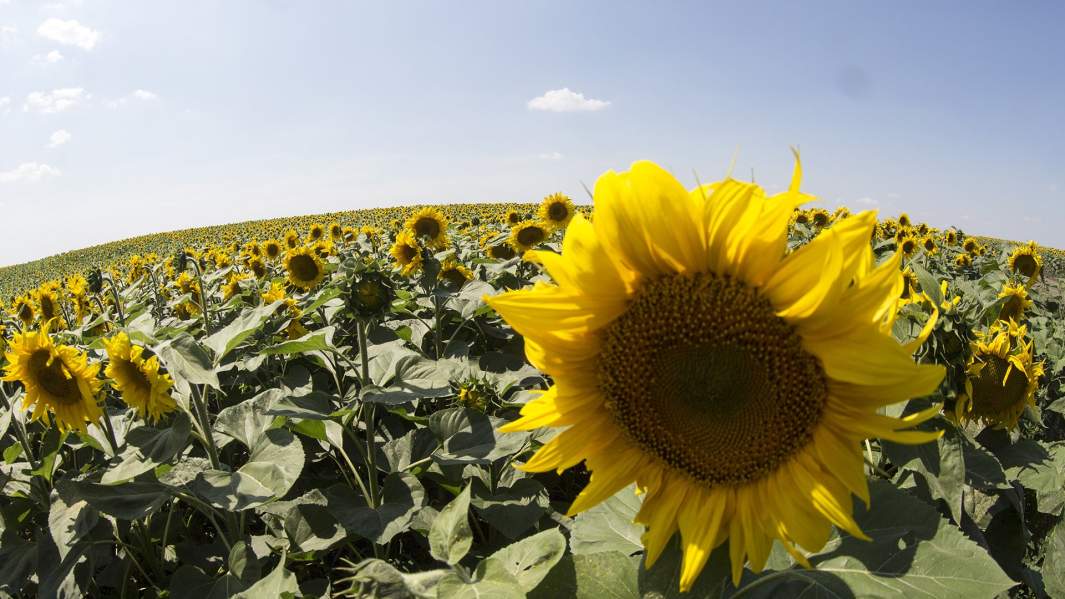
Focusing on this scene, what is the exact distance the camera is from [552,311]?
113cm

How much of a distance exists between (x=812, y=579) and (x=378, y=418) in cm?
296

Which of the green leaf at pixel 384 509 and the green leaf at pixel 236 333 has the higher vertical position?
the green leaf at pixel 236 333

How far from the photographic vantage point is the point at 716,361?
3.74 ft

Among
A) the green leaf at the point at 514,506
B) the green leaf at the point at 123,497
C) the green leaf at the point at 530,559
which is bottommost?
the green leaf at the point at 514,506

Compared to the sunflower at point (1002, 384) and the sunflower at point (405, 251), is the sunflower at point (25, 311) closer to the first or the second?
the sunflower at point (405, 251)

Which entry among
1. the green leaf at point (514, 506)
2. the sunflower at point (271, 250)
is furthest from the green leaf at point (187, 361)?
the sunflower at point (271, 250)

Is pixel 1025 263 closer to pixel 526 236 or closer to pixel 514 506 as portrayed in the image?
pixel 526 236

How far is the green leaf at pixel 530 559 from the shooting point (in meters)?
1.11

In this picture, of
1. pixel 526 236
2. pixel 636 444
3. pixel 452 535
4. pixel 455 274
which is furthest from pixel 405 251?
pixel 636 444

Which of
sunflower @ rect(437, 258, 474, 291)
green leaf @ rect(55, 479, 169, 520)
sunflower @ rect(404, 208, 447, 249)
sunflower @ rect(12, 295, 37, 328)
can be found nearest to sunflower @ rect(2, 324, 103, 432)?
green leaf @ rect(55, 479, 169, 520)

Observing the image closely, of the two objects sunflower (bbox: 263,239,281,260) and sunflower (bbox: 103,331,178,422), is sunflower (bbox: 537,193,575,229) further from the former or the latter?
sunflower (bbox: 103,331,178,422)

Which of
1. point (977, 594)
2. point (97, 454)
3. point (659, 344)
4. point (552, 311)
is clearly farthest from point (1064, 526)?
point (97, 454)

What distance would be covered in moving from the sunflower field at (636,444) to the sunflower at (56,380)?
0.04 ft

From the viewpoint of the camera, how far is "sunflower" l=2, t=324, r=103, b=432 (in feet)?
9.31
